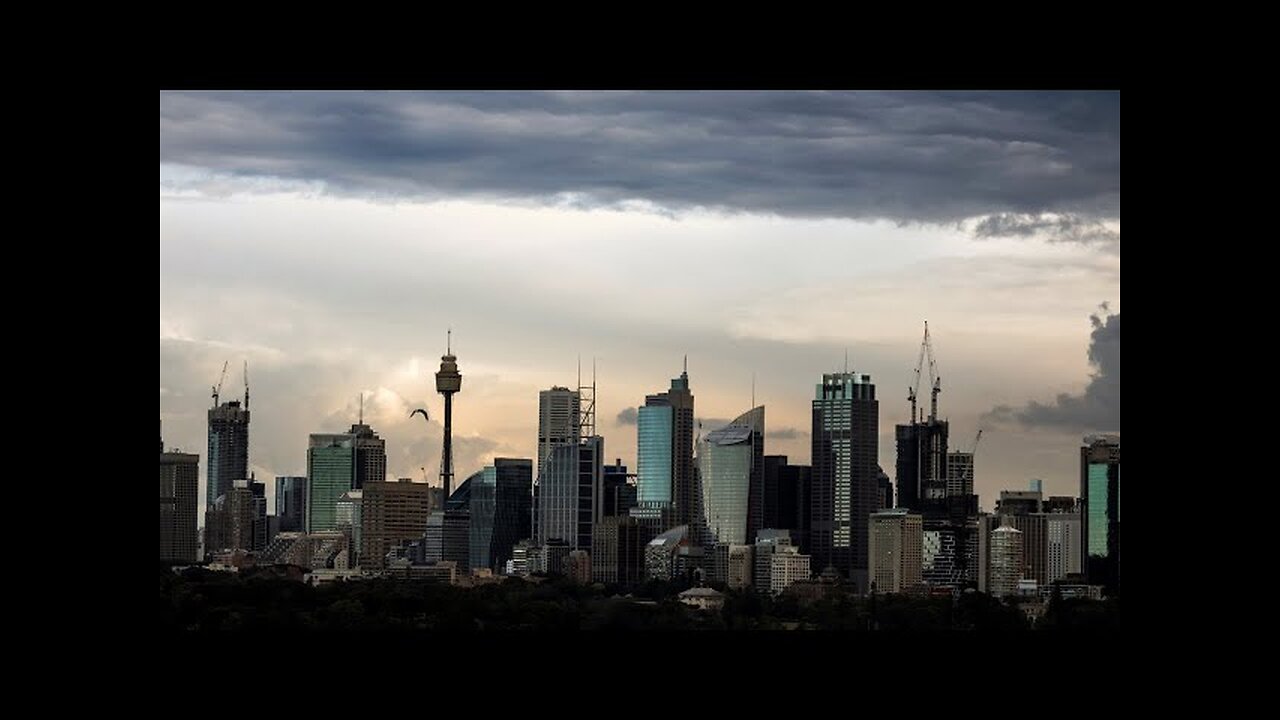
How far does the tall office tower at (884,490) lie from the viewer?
32219 mm

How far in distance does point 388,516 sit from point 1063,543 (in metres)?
16.8

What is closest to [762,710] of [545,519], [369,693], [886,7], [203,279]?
[369,693]

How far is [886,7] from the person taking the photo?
12.1 ft

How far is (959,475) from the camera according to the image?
30.0 meters

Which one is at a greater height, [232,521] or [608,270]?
[608,270]

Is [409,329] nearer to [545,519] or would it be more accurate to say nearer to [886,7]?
[545,519]

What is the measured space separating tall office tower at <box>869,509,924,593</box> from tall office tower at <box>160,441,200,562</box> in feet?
36.4

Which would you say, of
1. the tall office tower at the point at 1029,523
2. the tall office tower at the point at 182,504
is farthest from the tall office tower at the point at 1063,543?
the tall office tower at the point at 182,504

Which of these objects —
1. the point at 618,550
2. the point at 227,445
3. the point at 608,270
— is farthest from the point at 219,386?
the point at 618,550

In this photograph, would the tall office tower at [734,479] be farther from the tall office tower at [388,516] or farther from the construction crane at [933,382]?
the tall office tower at [388,516]

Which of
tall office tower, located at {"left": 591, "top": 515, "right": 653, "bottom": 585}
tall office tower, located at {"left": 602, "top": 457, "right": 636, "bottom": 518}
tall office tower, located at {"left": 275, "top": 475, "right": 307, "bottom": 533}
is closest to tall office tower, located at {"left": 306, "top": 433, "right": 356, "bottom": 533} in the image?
tall office tower, located at {"left": 275, "top": 475, "right": 307, "bottom": 533}

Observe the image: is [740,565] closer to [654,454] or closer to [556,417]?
[556,417]

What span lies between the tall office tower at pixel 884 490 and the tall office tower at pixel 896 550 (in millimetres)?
333
